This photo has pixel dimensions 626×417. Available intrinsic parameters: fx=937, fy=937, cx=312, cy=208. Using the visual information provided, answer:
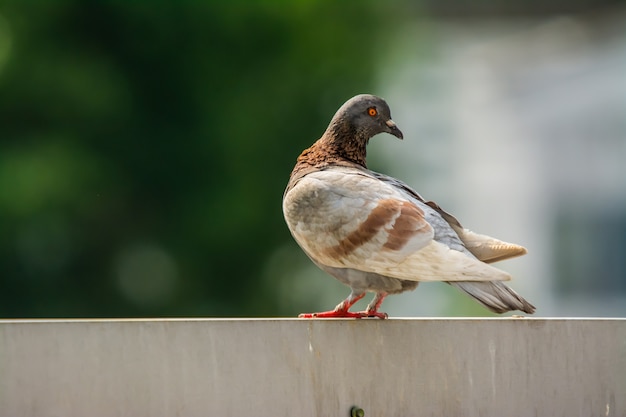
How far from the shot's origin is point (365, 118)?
6.18m

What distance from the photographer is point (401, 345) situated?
468cm

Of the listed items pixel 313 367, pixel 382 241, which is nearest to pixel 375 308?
pixel 382 241

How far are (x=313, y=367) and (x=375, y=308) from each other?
3.37ft

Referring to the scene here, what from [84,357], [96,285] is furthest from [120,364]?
[96,285]

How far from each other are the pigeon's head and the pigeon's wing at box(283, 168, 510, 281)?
63 centimetres

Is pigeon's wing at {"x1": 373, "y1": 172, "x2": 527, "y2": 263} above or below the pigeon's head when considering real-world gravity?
below

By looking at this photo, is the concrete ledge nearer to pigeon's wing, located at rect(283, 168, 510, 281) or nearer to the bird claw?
the bird claw

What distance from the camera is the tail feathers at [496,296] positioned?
5.00 metres

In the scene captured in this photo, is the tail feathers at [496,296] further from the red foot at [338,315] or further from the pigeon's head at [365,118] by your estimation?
the pigeon's head at [365,118]

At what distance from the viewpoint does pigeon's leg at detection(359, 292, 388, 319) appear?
16.8ft

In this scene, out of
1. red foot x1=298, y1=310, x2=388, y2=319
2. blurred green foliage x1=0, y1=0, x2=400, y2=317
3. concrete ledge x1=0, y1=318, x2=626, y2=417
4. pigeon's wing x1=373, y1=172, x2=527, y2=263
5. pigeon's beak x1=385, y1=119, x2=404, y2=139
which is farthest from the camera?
blurred green foliage x1=0, y1=0, x2=400, y2=317

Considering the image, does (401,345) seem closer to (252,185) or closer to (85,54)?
(252,185)

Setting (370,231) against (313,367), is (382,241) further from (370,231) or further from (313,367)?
(313,367)

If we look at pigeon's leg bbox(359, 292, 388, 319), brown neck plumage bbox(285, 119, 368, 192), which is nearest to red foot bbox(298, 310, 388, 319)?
pigeon's leg bbox(359, 292, 388, 319)
